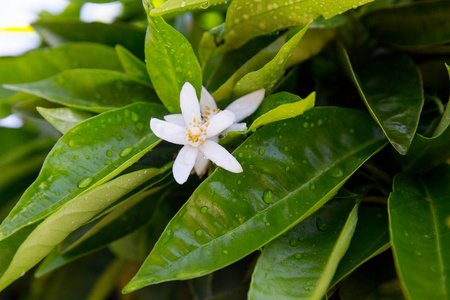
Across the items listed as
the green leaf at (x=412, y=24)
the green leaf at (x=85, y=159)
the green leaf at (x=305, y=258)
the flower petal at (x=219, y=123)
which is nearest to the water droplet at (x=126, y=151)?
the green leaf at (x=85, y=159)

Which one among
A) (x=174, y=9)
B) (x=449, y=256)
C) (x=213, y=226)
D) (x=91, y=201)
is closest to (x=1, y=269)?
(x=91, y=201)

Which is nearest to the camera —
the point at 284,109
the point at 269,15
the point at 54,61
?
the point at 284,109

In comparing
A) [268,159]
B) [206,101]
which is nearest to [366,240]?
[268,159]

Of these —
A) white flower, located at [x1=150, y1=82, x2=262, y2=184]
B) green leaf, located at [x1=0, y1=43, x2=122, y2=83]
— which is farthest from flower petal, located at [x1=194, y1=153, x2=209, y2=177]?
green leaf, located at [x1=0, y1=43, x2=122, y2=83]

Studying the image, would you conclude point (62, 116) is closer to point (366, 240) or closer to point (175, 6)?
point (175, 6)

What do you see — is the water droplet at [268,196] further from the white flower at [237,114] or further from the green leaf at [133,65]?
the green leaf at [133,65]

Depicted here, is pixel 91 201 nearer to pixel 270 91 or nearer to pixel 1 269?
pixel 1 269
